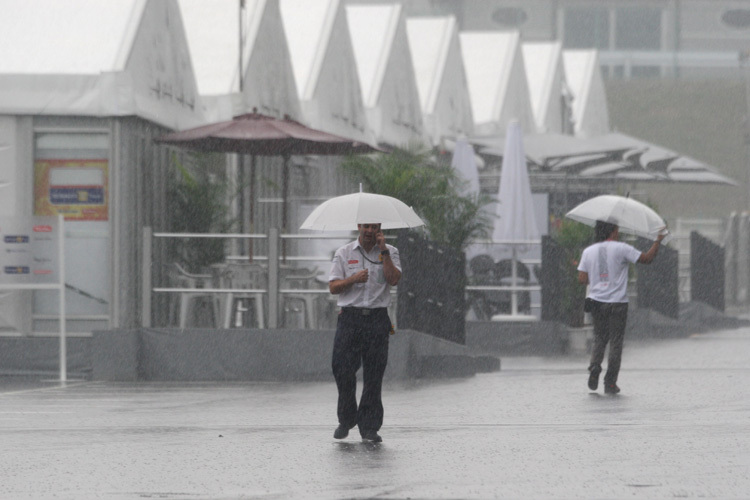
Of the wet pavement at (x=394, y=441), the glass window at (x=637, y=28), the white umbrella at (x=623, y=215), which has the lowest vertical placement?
the wet pavement at (x=394, y=441)

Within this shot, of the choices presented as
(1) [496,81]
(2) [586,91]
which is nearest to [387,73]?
(1) [496,81]

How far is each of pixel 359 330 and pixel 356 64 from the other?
17232mm

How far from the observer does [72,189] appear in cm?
1766

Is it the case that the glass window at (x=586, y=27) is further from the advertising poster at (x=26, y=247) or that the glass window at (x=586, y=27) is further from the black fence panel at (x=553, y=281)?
the advertising poster at (x=26, y=247)

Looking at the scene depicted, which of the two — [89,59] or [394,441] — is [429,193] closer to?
[89,59]

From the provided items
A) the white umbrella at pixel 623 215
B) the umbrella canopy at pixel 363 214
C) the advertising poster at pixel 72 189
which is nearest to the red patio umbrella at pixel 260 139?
the advertising poster at pixel 72 189

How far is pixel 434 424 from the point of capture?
11.8 metres

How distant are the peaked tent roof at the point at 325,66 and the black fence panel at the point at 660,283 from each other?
17.6ft

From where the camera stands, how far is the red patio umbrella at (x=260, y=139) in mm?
17297

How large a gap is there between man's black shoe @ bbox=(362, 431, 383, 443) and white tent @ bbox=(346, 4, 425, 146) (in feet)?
58.9

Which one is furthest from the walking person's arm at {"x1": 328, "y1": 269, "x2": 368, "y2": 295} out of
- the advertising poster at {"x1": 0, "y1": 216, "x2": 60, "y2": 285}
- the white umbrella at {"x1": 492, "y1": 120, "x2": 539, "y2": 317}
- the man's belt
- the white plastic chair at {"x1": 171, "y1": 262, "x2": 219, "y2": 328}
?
the white umbrella at {"x1": 492, "y1": 120, "x2": 539, "y2": 317}

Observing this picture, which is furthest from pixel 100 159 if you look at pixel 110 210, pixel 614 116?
pixel 614 116

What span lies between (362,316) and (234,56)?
11.5m

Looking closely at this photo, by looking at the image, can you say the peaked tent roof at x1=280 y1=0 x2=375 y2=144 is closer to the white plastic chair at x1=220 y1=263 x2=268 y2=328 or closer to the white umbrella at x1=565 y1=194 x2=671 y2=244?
the white plastic chair at x1=220 y1=263 x2=268 y2=328
